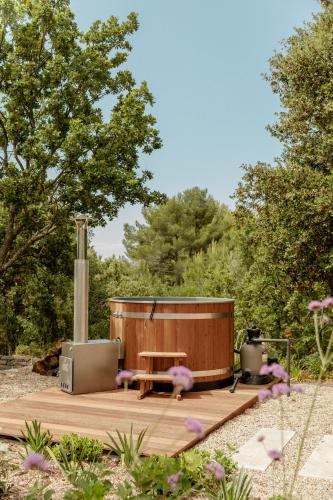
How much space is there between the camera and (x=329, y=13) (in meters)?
12.4

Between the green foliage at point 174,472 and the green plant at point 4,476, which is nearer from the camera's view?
the green foliage at point 174,472

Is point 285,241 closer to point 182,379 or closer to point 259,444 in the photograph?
point 259,444

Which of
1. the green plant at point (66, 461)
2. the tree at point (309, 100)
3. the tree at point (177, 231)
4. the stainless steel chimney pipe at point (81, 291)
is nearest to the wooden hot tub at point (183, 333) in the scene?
the stainless steel chimney pipe at point (81, 291)

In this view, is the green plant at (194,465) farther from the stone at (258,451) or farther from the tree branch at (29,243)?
the tree branch at (29,243)

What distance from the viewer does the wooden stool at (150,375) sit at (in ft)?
20.1

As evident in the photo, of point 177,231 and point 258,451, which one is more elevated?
point 177,231

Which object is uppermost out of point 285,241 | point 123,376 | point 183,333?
point 285,241

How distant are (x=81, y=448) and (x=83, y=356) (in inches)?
92.7

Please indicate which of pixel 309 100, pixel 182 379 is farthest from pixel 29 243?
pixel 182 379

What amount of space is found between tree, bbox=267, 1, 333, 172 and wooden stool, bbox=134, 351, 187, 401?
6223 mm

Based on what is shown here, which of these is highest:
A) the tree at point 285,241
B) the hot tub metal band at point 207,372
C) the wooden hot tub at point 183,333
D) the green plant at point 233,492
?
the tree at point 285,241

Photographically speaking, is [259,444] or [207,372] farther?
[207,372]

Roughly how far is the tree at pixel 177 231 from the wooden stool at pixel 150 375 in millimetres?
19680

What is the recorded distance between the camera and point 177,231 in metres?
27.5
